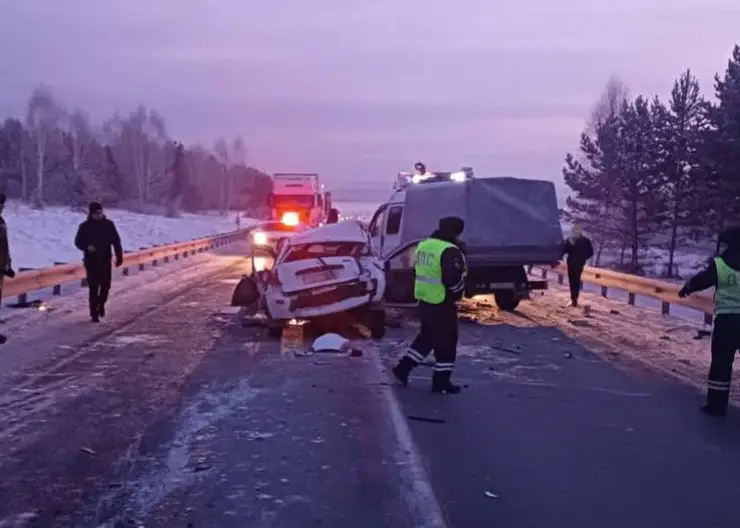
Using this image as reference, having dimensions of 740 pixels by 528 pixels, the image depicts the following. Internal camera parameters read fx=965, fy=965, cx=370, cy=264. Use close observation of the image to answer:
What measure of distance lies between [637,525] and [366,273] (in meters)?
8.35

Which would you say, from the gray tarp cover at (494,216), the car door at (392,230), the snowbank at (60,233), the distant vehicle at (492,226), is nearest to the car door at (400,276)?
the distant vehicle at (492,226)

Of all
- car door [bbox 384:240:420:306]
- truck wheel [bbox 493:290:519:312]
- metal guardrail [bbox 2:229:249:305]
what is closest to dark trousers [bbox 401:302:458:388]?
car door [bbox 384:240:420:306]

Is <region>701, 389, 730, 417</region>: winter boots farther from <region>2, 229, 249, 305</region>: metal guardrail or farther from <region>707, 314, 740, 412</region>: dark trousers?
<region>2, 229, 249, 305</region>: metal guardrail

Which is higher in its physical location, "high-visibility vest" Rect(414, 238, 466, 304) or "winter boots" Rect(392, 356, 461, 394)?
"high-visibility vest" Rect(414, 238, 466, 304)

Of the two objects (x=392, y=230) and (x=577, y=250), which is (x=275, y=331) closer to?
(x=392, y=230)

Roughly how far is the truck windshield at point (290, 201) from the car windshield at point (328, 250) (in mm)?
31020

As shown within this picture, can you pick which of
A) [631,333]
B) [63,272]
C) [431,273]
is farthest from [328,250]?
[63,272]

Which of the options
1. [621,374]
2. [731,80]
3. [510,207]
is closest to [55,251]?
[510,207]

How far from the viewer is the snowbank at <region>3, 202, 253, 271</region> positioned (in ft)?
112

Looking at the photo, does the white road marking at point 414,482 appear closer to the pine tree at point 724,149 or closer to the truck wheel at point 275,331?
the truck wheel at point 275,331

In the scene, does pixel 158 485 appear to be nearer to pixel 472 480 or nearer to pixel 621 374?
pixel 472 480

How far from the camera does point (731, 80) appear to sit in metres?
39.0

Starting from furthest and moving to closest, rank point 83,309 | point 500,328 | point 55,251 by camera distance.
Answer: point 55,251 < point 83,309 < point 500,328

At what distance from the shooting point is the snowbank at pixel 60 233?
3400 cm
